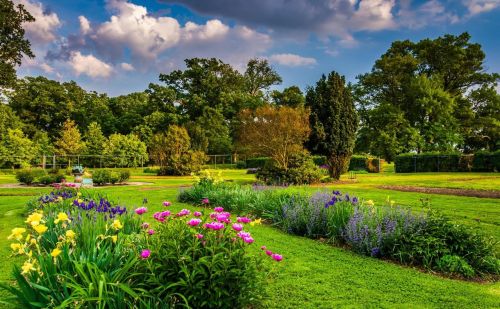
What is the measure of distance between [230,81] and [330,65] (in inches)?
1375

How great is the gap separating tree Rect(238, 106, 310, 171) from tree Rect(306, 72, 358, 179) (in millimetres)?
1178

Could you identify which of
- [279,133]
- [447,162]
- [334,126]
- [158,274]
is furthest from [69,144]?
[158,274]

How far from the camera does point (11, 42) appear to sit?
27.5m

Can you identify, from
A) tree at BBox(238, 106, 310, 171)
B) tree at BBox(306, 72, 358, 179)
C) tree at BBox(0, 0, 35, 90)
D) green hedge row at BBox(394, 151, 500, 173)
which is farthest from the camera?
green hedge row at BBox(394, 151, 500, 173)

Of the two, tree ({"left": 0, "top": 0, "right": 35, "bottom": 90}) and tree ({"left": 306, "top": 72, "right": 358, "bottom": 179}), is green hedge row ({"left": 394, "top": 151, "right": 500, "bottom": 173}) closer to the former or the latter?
tree ({"left": 306, "top": 72, "right": 358, "bottom": 179})

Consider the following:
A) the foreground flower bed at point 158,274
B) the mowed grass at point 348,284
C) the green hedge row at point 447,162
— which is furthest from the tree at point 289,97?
the foreground flower bed at point 158,274

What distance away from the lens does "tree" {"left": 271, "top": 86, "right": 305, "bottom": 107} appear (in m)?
50.0

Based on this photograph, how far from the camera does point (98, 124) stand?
52.4 meters

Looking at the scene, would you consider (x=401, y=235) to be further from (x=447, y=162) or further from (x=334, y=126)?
(x=447, y=162)

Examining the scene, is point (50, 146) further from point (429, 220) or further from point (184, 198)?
point (429, 220)

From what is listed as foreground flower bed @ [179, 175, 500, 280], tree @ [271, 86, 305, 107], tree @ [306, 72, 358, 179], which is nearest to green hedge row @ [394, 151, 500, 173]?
tree @ [306, 72, 358, 179]

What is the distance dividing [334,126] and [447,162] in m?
15.7

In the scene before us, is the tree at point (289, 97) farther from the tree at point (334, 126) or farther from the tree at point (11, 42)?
the tree at point (11, 42)

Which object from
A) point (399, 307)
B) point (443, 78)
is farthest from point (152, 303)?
point (443, 78)
